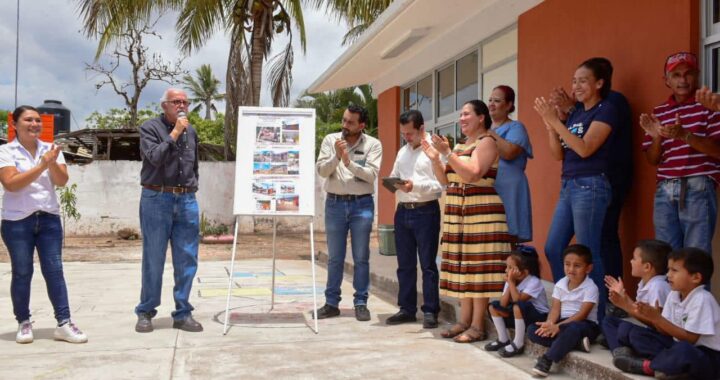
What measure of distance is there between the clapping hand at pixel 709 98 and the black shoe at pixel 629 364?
54.8 inches

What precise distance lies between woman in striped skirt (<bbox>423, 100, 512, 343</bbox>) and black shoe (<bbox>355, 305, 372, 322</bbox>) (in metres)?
1.07

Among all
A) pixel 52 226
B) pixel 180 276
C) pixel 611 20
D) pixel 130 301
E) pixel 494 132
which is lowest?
pixel 130 301

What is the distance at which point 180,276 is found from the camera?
16.7 ft

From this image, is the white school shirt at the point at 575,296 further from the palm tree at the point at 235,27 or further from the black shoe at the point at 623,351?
the palm tree at the point at 235,27

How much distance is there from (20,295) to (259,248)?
960cm

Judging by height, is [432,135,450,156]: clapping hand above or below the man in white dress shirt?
above

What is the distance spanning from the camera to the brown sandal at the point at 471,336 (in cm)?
455

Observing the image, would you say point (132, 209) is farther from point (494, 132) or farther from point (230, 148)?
point (494, 132)

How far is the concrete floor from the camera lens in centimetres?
387

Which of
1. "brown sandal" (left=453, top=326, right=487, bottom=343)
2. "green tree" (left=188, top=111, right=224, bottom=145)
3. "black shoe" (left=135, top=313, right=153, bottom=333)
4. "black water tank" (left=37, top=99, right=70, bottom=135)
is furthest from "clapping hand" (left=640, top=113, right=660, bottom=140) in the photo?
"green tree" (left=188, top=111, right=224, bottom=145)

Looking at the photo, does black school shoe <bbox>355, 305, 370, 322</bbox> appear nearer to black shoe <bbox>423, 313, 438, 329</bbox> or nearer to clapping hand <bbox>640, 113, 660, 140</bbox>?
black shoe <bbox>423, 313, 438, 329</bbox>

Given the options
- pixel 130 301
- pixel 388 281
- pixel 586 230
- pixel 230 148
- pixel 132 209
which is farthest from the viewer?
pixel 230 148

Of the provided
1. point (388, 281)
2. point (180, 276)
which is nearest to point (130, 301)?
point (180, 276)

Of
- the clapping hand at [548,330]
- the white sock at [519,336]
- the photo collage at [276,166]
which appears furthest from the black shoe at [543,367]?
the photo collage at [276,166]
